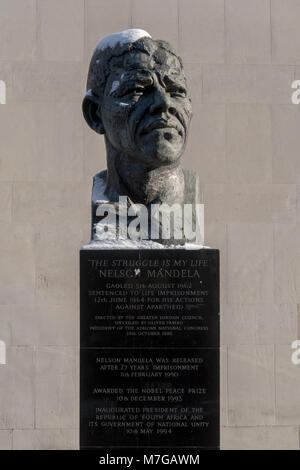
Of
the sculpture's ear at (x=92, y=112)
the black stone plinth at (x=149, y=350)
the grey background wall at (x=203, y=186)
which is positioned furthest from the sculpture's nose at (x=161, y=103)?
the grey background wall at (x=203, y=186)

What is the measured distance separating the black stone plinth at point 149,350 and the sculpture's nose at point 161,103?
2.83 feet

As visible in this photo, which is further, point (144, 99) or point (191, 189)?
point (191, 189)

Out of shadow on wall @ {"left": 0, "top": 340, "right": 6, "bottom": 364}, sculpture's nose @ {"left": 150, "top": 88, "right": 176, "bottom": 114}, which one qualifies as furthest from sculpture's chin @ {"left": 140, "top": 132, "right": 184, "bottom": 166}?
shadow on wall @ {"left": 0, "top": 340, "right": 6, "bottom": 364}

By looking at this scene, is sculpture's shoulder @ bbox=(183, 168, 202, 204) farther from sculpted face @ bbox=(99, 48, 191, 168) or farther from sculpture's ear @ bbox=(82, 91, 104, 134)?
sculpture's ear @ bbox=(82, 91, 104, 134)

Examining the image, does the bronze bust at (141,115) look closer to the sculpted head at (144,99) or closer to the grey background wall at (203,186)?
the sculpted head at (144,99)

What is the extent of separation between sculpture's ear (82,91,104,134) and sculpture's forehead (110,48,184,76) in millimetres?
365

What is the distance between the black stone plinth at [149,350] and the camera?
714 centimetres

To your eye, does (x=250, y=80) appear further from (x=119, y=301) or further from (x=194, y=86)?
(x=119, y=301)

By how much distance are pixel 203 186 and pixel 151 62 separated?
320cm

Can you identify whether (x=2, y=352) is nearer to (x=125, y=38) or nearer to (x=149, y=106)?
(x=149, y=106)

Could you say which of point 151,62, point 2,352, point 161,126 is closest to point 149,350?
point 161,126

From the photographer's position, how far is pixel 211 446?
7.17 metres

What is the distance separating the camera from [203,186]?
33.8ft

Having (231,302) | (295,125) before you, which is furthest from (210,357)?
(295,125)
